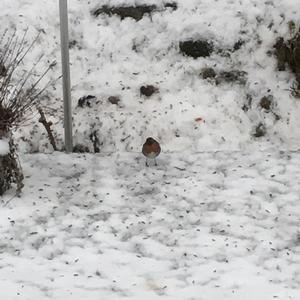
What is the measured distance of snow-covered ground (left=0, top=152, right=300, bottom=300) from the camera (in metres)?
3.53

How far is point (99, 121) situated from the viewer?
223 inches

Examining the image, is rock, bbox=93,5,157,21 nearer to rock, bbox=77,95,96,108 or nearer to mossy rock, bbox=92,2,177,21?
mossy rock, bbox=92,2,177,21

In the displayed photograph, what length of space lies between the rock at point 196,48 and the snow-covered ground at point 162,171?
0.27 ft

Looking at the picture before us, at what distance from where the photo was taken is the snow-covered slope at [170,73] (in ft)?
18.4

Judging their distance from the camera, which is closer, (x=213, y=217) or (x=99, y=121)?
(x=213, y=217)

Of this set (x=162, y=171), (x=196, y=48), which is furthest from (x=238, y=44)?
(x=162, y=171)

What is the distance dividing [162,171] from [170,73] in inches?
57.6

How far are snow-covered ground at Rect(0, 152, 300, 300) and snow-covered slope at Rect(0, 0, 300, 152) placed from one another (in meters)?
0.34

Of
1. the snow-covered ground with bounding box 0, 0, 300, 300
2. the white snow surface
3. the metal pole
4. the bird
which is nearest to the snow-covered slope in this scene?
the snow-covered ground with bounding box 0, 0, 300, 300

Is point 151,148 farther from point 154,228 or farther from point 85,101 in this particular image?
point 85,101

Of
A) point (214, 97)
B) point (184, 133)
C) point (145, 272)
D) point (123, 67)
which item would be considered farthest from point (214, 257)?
point (123, 67)

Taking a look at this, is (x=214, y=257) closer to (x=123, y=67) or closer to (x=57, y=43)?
(x=123, y=67)

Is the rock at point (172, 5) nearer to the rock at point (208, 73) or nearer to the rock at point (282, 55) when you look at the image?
A: the rock at point (208, 73)

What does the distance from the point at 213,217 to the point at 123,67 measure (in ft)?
8.15
